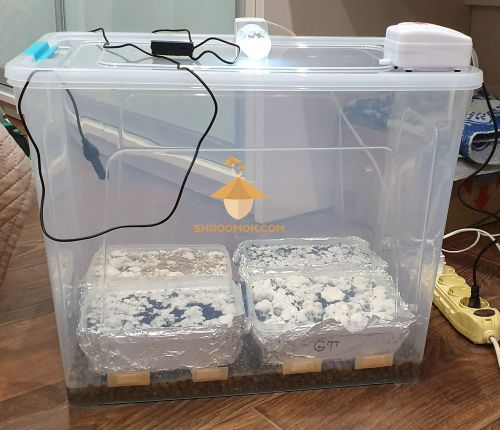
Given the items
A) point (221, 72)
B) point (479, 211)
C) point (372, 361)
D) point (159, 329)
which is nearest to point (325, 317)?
point (372, 361)

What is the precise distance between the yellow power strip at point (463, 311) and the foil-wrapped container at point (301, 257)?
12cm

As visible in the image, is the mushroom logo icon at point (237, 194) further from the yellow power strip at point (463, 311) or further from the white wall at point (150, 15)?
the white wall at point (150, 15)

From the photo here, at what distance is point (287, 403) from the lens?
0.68m

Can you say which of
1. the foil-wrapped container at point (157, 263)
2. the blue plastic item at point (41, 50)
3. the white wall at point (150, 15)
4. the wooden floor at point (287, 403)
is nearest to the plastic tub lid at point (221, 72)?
the blue plastic item at point (41, 50)

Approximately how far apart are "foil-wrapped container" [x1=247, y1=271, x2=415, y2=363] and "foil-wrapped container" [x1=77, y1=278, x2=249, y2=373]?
32 millimetres

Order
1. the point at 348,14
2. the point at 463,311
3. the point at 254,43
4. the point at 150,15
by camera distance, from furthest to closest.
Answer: the point at 150,15 → the point at 348,14 → the point at 463,311 → the point at 254,43

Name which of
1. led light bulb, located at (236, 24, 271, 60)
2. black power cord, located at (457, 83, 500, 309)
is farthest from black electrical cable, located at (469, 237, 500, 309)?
led light bulb, located at (236, 24, 271, 60)

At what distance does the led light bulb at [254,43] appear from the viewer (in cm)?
70

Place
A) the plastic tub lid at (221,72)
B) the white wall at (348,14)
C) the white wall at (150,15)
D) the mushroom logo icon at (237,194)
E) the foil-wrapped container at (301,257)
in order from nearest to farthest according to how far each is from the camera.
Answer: the plastic tub lid at (221,72)
the mushroom logo icon at (237,194)
the foil-wrapped container at (301,257)
the white wall at (348,14)
the white wall at (150,15)

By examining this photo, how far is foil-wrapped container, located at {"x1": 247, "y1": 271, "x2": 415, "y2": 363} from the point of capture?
677mm

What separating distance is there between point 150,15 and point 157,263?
894 mm

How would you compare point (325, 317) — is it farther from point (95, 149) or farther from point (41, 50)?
point (41, 50)

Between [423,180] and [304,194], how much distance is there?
0.14 meters

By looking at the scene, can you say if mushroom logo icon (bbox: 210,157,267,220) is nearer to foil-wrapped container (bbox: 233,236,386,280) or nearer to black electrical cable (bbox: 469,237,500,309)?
foil-wrapped container (bbox: 233,236,386,280)
